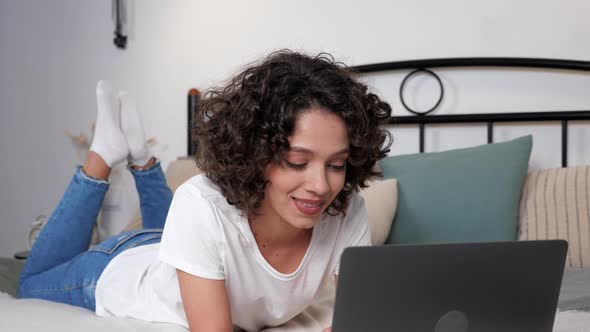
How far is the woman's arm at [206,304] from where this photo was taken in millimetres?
940

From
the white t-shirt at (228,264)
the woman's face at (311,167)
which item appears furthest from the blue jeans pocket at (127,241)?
the woman's face at (311,167)

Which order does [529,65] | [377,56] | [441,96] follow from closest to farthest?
[529,65] < [441,96] < [377,56]

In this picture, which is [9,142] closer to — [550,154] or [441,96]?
[441,96]

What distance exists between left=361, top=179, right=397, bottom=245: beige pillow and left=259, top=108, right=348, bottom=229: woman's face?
82 centimetres

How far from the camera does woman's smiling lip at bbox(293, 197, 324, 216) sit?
37.1 inches

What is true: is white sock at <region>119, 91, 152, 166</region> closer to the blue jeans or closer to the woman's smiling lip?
the blue jeans

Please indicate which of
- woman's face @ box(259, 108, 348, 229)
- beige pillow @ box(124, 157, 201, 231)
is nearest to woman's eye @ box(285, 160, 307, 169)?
woman's face @ box(259, 108, 348, 229)

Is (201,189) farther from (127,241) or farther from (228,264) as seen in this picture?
(127,241)

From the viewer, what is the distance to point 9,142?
325 centimetres

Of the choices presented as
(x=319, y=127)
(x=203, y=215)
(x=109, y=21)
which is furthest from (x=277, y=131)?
(x=109, y=21)

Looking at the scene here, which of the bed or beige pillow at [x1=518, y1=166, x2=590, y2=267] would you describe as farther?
beige pillow at [x1=518, y1=166, x2=590, y2=267]

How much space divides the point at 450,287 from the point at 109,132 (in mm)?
1315

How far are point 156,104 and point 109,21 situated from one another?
526 mm

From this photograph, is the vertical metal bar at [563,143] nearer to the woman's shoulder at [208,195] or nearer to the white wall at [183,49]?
the white wall at [183,49]
